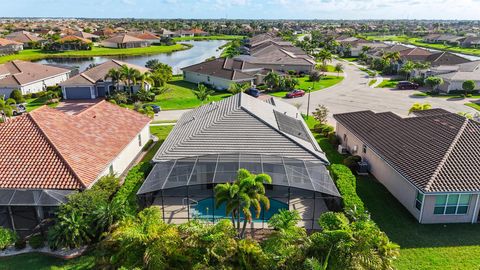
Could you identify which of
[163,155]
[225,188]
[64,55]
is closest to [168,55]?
[64,55]

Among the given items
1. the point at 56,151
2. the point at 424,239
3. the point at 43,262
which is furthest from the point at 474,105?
the point at 43,262

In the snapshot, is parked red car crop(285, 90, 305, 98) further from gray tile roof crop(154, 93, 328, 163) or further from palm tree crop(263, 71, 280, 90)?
gray tile roof crop(154, 93, 328, 163)

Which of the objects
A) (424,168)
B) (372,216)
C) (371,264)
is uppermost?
(424,168)

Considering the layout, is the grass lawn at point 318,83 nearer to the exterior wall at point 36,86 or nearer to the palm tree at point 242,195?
the exterior wall at point 36,86

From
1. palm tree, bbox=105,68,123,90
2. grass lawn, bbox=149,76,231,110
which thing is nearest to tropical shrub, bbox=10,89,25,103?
palm tree, bbox=105,68,123,90

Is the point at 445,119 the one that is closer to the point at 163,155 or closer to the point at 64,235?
the point at 163,155

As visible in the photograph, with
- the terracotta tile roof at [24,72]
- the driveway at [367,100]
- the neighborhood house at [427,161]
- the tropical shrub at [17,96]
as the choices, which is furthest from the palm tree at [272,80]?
the tropical shrub at [17,96]
